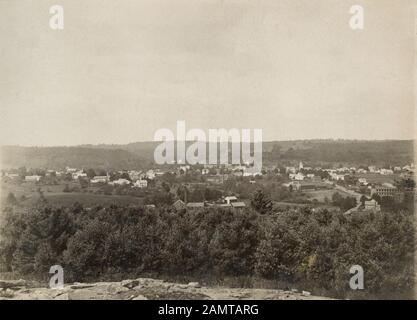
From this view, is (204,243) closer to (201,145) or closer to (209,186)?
(209,186)

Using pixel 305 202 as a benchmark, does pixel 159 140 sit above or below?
above

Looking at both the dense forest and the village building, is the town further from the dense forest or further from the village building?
the dense forest

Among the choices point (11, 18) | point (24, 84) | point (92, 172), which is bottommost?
point (92, 172)

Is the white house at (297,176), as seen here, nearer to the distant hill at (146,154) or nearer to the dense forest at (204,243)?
the distant hill at (146,154)

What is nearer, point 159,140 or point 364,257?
point 364,257

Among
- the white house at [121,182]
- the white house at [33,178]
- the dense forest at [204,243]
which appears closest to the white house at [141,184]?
the white house at [121,182]
